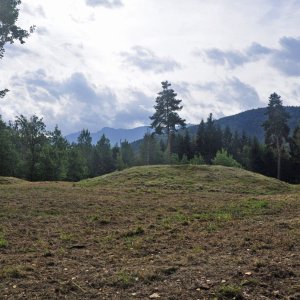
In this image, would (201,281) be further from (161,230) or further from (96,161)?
(96,161)

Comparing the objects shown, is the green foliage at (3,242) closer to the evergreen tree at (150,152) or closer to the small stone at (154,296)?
the small stone at (154,296)

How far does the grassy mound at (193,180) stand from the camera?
33719 millimetres

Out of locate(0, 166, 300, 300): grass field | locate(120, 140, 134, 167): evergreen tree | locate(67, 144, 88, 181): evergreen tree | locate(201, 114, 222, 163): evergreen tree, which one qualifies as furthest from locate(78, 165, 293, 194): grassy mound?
locate(120, 140, 134, 167): evergreen tree

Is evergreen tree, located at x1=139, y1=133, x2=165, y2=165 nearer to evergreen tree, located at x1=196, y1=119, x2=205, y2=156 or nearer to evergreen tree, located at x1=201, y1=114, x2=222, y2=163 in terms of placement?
evergreen tree, located at x1=196, y1=119, x2=205, y2=156

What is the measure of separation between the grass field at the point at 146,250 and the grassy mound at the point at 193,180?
12.0 m

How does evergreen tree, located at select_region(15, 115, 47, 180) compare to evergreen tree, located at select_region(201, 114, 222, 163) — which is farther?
evergreen tree, located at select_region(201, 114, 222, 163)

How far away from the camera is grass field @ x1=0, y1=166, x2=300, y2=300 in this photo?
295 inches

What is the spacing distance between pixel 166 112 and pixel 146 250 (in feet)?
200

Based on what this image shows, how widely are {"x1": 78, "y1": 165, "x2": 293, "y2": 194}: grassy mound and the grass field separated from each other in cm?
1197

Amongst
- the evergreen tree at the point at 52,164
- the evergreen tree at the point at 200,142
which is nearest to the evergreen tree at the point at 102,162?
the evergreen tree at the point at 200,142

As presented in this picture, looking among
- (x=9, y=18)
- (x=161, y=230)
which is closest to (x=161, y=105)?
(x=9, y=18)

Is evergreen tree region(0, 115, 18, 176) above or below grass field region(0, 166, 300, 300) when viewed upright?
above

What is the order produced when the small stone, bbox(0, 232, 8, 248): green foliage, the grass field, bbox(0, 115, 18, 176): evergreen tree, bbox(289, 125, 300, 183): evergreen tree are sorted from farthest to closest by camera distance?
bbox(289, 125, 300, 183): evergreen tree → bbox(0, 115, 18, 176): evergreen tree → bbox(0, 232, 8, 248): green foliage → the grass field → the small stone

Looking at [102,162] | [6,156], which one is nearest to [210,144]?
[102,162]
